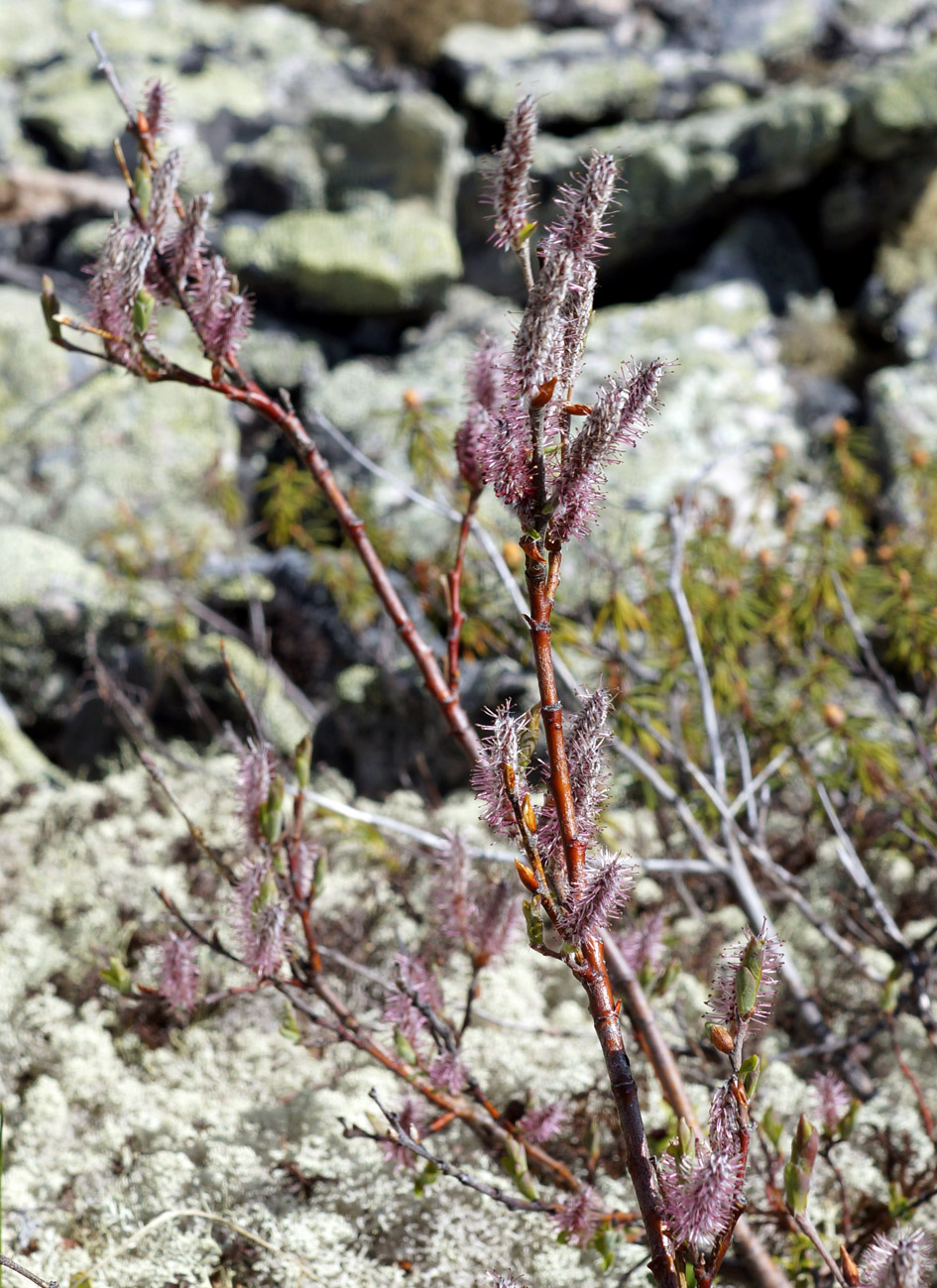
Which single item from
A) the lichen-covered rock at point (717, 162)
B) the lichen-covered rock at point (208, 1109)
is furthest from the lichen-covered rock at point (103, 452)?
the lichen-covered rock at point (717, 162)

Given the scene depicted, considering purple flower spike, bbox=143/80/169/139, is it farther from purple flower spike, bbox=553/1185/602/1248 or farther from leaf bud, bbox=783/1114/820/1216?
purple flower spike, bbox=553/1185/602/1248

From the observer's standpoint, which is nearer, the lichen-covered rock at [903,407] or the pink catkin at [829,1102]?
the pink catkin at [829,1102]

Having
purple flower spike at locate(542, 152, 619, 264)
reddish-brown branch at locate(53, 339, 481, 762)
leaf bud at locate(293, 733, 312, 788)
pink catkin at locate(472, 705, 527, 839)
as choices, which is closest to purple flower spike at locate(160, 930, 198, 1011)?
leaf bud at locate(293, 733, 312, 788)

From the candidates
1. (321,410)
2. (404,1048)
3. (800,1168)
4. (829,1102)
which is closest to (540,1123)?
(404,1048)

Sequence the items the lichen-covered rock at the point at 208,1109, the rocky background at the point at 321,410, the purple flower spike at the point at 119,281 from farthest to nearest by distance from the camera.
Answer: the rocky background at the point at 321,410 → the lichen-covered rock at the point at 208,1109 → the purple flower spike at the point at 119,281

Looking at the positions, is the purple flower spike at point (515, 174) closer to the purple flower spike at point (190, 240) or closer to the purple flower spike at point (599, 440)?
the purple flower spike at point (599, 440)
